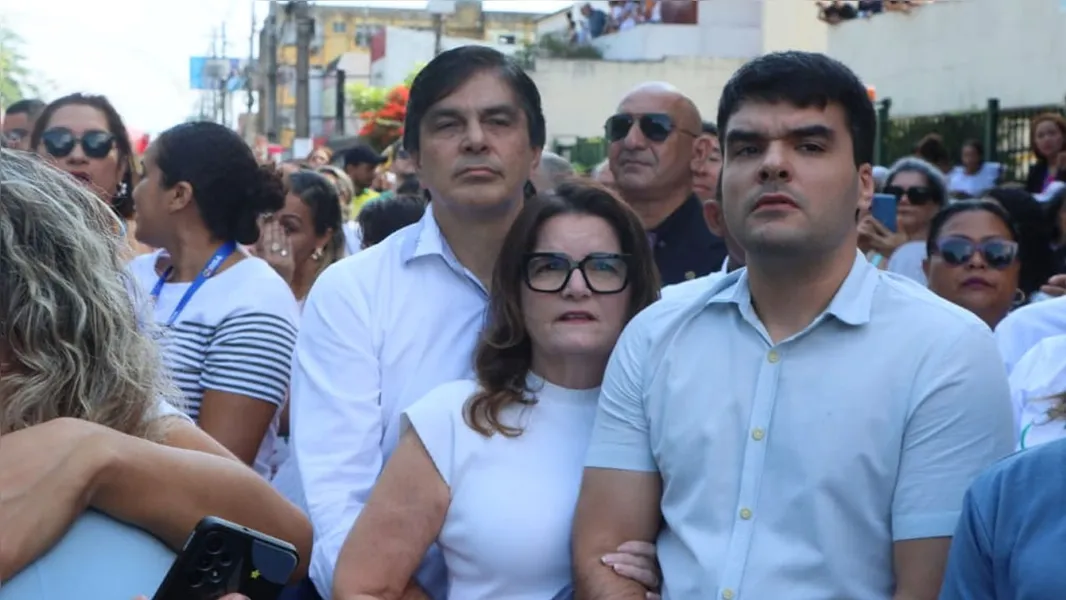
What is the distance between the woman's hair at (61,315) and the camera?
6.83ft

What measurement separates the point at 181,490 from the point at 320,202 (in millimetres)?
4485

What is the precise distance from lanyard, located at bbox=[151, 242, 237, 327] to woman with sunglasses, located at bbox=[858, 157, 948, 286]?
9.58ft

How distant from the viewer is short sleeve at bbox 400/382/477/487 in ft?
10.4

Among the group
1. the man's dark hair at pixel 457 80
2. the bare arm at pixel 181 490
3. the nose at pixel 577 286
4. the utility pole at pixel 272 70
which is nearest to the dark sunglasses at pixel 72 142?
the man's dark hair at pixel 457 80

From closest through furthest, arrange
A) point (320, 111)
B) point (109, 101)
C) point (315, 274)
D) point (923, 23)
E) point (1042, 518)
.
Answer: point (1042, 518), point (109, 101), point (315, 274), point (923, 23), point (320, 111)

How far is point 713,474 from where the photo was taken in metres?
2.77

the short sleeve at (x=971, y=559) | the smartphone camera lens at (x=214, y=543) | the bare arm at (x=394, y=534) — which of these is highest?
the smartphone camera lens at (x=214, y=543)

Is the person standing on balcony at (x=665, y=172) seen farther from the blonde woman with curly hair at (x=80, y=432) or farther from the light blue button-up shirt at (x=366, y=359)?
the blonde woman with curly hair at (x=80, y=432)

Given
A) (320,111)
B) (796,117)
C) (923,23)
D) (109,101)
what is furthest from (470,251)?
(320,111)

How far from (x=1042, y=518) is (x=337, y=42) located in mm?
81438

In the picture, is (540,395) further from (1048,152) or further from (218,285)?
(1048,152)

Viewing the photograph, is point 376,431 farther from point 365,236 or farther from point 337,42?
point 337,42

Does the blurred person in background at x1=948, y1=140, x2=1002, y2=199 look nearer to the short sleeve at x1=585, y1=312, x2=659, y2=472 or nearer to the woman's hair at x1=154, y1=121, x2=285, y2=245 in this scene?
the woman's hair at x1=154, y1=121, x2=285, y2=245

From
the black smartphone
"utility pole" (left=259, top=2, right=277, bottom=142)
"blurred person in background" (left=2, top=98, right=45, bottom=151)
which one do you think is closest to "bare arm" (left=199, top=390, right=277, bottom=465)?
the black smartphone
